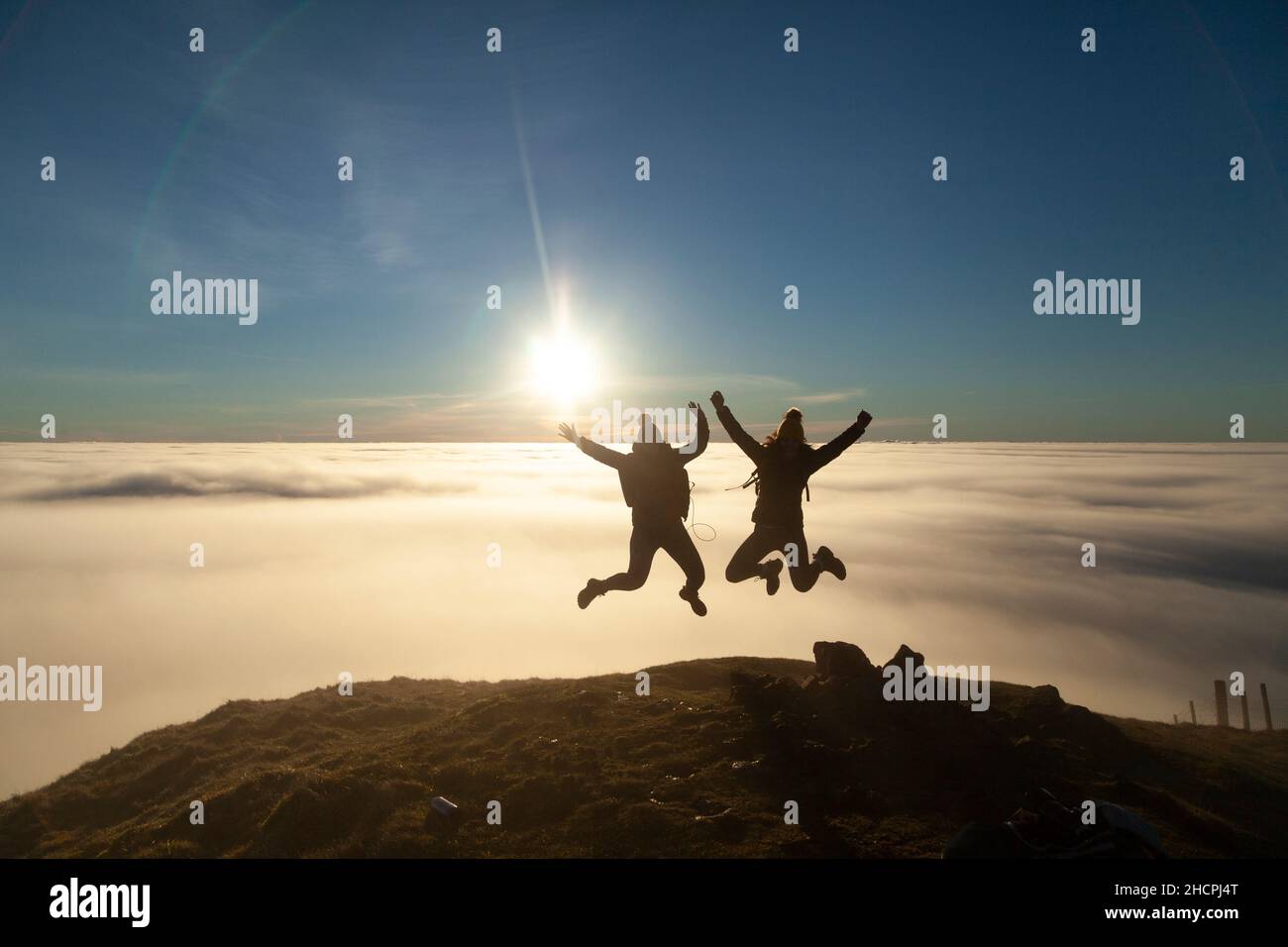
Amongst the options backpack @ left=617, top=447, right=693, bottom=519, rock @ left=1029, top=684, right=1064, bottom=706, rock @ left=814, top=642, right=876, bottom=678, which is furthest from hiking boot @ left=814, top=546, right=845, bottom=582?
rock @ left=1029, top=684, right=1064, bottom=706

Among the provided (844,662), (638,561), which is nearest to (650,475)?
(638,561)

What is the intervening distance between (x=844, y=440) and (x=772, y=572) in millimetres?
3174

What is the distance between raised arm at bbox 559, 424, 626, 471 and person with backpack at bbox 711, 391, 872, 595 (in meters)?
2.33

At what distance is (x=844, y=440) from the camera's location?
1127cm

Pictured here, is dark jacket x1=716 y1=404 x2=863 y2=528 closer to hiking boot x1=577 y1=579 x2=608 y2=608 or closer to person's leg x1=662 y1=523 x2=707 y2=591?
person's leg x1=662 y1=523 x2=707 y2=591

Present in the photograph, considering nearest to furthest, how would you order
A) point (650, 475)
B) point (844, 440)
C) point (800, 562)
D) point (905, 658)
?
point (844, 440)
point (650, 475)
point (800, 562)
point (905, 658)

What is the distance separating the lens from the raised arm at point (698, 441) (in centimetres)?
1154

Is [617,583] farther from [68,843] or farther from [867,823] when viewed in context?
[68,843]

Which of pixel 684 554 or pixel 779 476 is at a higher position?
pixel 779 476

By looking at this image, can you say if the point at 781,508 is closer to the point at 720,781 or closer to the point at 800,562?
the point at 800,562

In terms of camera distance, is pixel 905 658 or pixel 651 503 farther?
pixel 905 658
